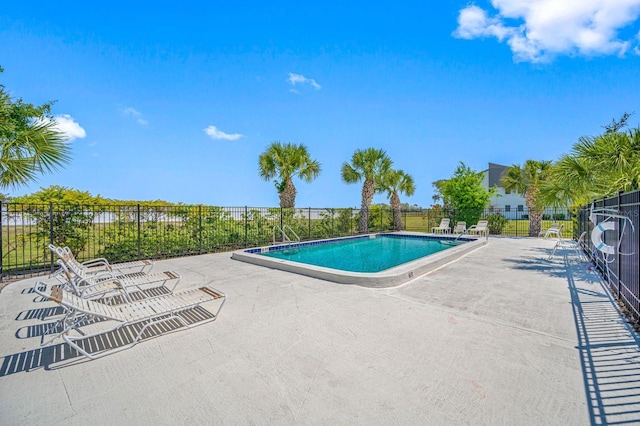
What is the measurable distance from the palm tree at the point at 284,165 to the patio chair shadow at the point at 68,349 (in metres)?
11.2

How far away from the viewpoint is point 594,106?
11992 mm

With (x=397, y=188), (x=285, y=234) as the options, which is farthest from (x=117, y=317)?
(x=397, y=188)

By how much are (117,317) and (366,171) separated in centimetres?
1574

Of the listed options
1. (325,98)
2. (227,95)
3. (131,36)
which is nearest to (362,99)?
(325,98)

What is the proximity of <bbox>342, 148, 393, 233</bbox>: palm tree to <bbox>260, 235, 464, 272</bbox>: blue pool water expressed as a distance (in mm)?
3500

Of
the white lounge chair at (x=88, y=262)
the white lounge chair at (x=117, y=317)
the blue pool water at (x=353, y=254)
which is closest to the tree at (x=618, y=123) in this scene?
the blue pool water at (x=353, y=254)

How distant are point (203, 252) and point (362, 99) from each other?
1041cm

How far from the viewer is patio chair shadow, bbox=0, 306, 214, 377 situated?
280 cm

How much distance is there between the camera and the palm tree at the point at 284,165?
48.1 feet

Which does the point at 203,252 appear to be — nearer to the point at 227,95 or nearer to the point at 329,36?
the point at 227,95

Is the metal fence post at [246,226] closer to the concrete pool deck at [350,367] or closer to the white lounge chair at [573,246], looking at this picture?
the concrete pool deck at [350,367]

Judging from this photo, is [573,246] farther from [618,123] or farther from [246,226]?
[246,226]

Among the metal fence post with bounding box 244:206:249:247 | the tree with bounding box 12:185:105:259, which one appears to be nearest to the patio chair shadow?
the tree with bounding box 12:185:105:259

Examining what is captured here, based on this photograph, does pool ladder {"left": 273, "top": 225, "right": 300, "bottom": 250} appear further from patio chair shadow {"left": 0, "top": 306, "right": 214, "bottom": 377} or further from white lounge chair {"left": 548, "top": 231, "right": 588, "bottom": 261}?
white lounge chair {"left": 548, "top": 231, "right": 588, "bottom": 261}
